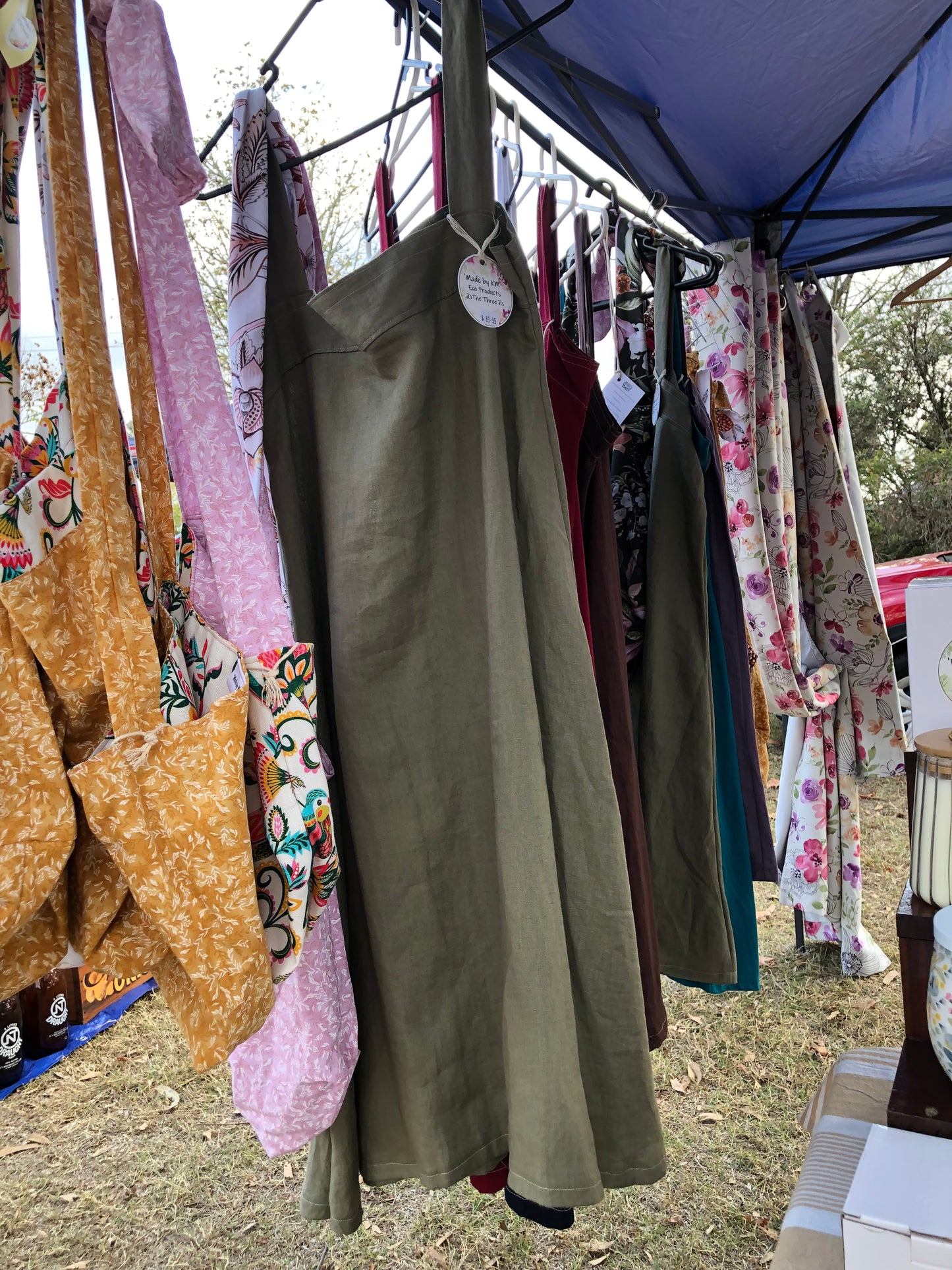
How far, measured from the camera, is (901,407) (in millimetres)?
7758

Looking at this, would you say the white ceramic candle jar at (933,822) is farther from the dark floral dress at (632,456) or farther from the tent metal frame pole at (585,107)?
the tent metal frame pole at (585,107)

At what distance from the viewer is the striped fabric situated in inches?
35.7

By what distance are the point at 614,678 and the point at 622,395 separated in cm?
48

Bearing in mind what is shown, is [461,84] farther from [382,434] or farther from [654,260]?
[654,260]

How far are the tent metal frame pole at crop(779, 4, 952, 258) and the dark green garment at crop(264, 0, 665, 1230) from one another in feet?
4.21

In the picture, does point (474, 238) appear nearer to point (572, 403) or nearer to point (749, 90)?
point (572, 403)

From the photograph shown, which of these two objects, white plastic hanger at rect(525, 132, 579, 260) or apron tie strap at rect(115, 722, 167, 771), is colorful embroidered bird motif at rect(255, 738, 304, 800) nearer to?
apron tie strap at rect(115, 722, 167, 771)

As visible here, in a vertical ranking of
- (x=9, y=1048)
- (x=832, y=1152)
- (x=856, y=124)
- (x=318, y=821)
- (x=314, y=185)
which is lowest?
(x=9, y=1048)

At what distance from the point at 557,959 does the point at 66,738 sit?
0.51m

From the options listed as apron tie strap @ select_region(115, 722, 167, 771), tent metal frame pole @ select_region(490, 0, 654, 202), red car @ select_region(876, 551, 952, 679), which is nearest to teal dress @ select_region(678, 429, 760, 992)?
tent metal frame pole @ select_region(490, 0, 654, 202)

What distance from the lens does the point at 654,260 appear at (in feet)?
4.55

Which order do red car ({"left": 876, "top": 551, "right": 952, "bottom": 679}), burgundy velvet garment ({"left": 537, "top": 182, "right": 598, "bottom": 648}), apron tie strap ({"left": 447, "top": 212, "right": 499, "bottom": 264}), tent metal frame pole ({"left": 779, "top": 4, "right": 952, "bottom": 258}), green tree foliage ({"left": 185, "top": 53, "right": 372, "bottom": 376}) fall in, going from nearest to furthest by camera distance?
1. apron tie strap ({"left": 447, "top": 212, "right": 499, "bottom": 264})
2. burgundy velvet garment ({"left": 537, "top": 182, "right": 598, "bottom": 648})
3. tent metal frame pole ({"left": 779, "top": 4, "right": 952, "bottom": 258})
4. green tree foliage ({"left": 185, "top": 53, "right": 372, "bottom": 376})
5. red car ({"left": 876, "top": 551, "right": 952, "bottom": 679})

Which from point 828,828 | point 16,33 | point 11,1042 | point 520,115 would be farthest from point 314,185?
point 16,33

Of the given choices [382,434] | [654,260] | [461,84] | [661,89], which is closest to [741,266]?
[661,89]
